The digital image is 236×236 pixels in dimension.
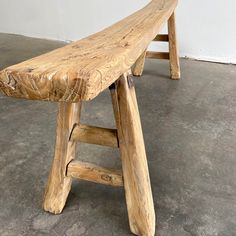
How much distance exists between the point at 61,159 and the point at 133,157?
30 centimetres

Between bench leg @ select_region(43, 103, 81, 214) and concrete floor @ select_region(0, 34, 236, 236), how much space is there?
56 mm

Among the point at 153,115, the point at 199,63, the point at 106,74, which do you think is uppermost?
the point at 106,74

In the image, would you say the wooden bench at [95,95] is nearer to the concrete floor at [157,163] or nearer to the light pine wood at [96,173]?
the light pine wood at [96,173]

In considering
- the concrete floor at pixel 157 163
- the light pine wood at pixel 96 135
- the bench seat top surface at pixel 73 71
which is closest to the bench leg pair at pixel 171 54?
the concrete floor at pixel 157 163

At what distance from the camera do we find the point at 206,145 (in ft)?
5.77

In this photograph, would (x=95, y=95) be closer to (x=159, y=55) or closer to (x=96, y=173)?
(x=96, y=173)

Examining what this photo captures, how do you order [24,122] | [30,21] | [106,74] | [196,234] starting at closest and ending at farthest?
[106,74] → [196,234] → [24,122] → [30,21]

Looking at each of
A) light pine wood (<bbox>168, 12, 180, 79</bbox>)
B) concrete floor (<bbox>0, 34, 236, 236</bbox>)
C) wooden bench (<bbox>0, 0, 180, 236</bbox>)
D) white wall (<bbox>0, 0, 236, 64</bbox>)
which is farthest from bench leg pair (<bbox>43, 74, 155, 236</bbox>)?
white wall (<bbox>0, 0, 236, 64</bbox>)

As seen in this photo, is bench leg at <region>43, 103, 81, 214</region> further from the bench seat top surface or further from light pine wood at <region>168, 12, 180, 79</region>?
light pine wood at <region>168, 12, 180, 79</region>

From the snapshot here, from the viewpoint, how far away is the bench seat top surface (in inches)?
28.6

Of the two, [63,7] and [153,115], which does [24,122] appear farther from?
[63,7]

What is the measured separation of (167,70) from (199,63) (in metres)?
0.43

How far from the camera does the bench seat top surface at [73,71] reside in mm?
728

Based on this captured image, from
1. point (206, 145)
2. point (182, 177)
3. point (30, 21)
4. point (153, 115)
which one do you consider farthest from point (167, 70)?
point (30, 21)
